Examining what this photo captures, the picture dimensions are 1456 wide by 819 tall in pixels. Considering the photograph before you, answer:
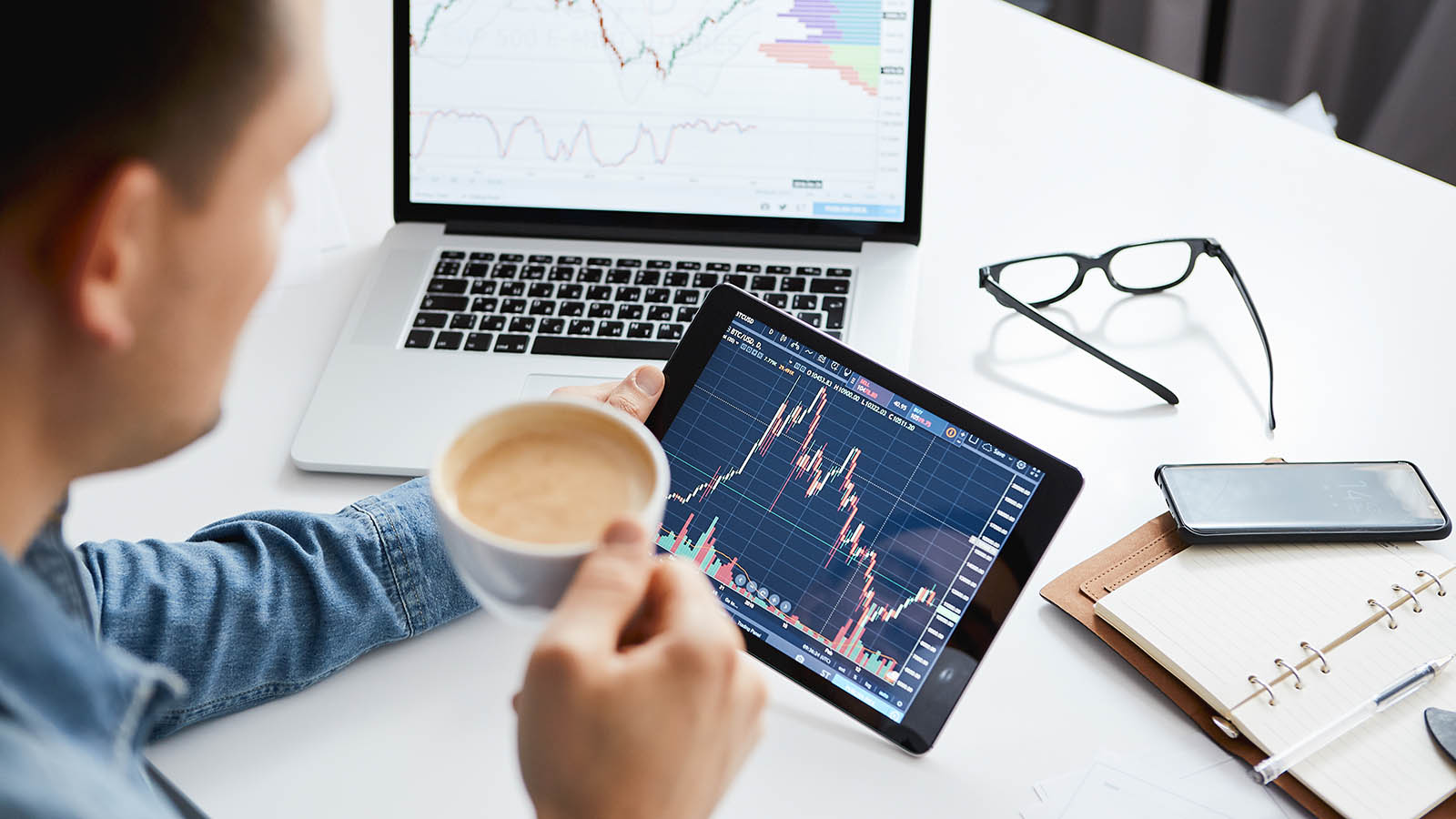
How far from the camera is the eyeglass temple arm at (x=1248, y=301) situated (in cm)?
95

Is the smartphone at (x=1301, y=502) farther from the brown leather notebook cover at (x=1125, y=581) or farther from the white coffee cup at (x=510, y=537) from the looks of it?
the white coffee cup at (x=510, y=537)

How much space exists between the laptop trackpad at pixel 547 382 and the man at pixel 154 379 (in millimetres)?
413

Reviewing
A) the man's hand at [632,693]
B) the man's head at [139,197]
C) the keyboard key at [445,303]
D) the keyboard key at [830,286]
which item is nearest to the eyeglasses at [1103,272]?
the keyboard key at [830,286]

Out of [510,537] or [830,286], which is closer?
[510,537]

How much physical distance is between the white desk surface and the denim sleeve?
23 millimetres

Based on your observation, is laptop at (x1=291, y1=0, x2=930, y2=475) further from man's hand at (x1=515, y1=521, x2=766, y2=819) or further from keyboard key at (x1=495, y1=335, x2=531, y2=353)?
man's hand at (x1=515, y1=521, x2=766, y2=819)

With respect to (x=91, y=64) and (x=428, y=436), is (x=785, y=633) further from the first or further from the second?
(x=91, y=64)

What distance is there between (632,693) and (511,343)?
0.55 metres

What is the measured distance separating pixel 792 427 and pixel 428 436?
32cm

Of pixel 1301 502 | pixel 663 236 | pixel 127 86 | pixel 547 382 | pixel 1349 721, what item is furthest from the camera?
pixel 663 236

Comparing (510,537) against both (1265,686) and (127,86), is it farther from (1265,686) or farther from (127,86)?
(1265,686)

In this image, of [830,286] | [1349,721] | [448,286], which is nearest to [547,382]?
[448,286]

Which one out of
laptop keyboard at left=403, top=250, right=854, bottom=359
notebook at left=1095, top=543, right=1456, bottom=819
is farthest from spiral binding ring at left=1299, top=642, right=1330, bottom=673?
laptop keyboard at left=403, top=250, right=854, bottom=359

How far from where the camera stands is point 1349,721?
27.9 inches
